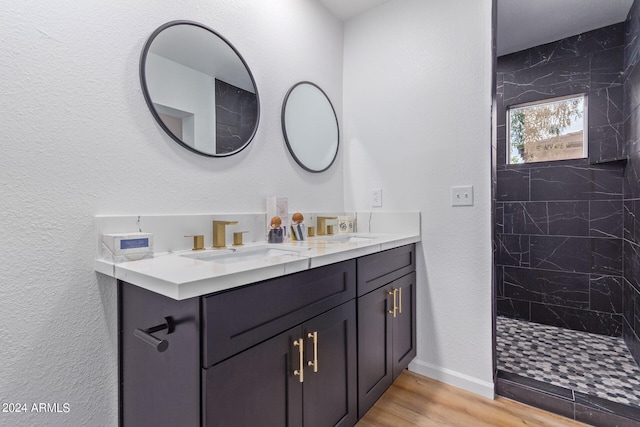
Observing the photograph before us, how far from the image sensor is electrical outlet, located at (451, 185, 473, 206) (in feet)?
5.51

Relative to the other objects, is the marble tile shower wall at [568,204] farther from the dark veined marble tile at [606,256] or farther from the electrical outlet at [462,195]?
the electrical outlet at [462,195]

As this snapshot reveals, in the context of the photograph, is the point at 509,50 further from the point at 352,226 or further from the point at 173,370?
the point at 173,370

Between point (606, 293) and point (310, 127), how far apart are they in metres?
2.58

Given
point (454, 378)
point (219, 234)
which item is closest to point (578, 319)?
point (454, 378)

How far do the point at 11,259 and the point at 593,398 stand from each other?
2396 millimetres

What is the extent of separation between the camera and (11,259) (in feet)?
2.87

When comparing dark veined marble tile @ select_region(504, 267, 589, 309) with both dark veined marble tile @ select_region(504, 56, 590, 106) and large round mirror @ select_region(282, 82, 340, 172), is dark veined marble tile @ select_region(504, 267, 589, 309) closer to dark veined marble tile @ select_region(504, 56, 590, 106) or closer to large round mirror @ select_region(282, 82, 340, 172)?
dark veined marble tile @ select_region(504, 56, 590, 106)

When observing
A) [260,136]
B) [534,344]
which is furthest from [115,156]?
[534,344]

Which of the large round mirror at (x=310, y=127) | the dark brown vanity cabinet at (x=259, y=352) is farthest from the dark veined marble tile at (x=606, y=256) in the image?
the large round mirror at (x=310, y=127)

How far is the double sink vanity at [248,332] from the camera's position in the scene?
769mm

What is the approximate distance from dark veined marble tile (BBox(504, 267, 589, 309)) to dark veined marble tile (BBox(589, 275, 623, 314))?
0.12 ft

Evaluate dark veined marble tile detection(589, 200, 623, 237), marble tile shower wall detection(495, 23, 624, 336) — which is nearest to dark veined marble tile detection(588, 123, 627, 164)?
marble tile shower wall detection(495, 23, 624, 336)

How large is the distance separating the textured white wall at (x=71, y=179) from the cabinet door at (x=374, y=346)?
897 millimetres

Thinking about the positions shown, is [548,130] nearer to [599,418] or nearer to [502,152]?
[502,152]
